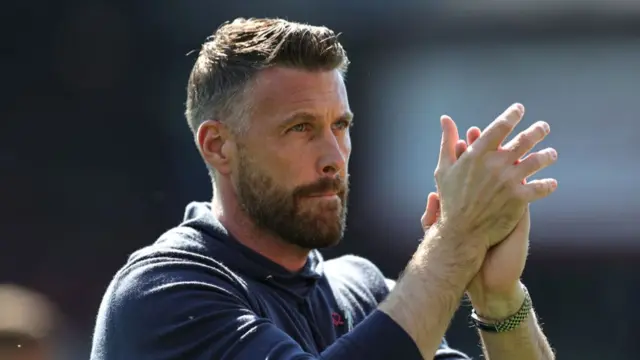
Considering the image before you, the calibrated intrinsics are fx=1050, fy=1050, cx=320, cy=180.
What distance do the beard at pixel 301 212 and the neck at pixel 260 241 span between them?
0.12ft

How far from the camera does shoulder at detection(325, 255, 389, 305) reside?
2646mm

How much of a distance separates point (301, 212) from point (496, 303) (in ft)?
1.54

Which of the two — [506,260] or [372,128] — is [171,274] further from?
[372,128]

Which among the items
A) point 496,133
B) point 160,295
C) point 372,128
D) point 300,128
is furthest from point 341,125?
point 372,128

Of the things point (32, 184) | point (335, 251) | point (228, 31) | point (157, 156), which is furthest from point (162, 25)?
point (228, 31)

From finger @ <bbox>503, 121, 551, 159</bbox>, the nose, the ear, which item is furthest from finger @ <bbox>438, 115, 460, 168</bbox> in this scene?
the ear

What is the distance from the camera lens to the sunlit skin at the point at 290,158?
7.64 ft

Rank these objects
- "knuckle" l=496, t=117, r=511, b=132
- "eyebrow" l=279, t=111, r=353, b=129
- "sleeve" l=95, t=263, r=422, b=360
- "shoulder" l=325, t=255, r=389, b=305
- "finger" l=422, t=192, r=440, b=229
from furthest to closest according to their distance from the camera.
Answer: "shoulder" l=325, t=255, r=389, b=305
"eyebrow" l=279, t=111, r=353, b=129
"finger" l=422, t=192, r=440, b=229
"knuckle" l=496, t=117, r=511, b=132
"sleeve" l=95, t=263, r=422, b=360

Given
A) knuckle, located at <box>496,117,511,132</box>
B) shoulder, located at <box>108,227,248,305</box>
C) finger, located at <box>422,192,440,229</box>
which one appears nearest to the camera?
knuckle, located at <box>496,117,511,132</box>

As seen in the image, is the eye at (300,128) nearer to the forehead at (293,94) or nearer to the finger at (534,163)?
the forehead at (293,94)

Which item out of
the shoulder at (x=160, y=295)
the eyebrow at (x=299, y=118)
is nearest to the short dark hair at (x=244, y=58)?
the eyebrow at (x=299, y=118)

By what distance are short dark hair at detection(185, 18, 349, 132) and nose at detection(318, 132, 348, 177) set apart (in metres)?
0.21

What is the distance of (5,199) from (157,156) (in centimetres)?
84

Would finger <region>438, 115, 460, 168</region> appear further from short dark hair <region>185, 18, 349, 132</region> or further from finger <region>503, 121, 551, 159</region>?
short dark hair <region>185, 18, 349, 132</region>
